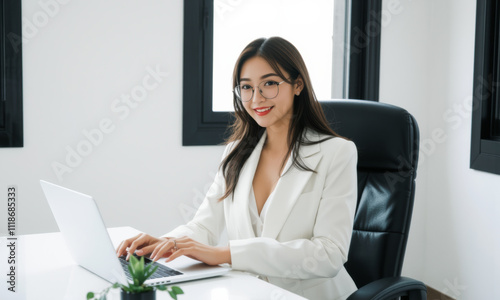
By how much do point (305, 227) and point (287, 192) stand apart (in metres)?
0.12

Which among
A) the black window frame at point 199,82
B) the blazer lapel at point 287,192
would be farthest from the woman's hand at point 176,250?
the black window frame at point 199,82

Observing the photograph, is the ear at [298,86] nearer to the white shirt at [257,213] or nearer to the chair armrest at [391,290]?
the white shirt at [257,213]

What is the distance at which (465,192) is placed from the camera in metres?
3.02

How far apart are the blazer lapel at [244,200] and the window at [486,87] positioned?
1.44 metres

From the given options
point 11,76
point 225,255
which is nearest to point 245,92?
point 225,255

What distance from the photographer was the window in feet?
9.17

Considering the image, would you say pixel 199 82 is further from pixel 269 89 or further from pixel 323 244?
pixel 323 244

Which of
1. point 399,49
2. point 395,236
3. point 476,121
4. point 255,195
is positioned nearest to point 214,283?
point 255,195

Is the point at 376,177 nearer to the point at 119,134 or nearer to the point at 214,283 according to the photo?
the point at 214,283

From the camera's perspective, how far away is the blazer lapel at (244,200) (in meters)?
1.75

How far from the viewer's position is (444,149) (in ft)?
10.5

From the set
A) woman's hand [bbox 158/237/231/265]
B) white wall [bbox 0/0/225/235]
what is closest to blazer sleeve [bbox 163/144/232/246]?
woman's hand [bbox 158/237/231/265]

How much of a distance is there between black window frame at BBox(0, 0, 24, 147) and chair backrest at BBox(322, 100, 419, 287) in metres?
1.48

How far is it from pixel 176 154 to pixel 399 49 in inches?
56.1
